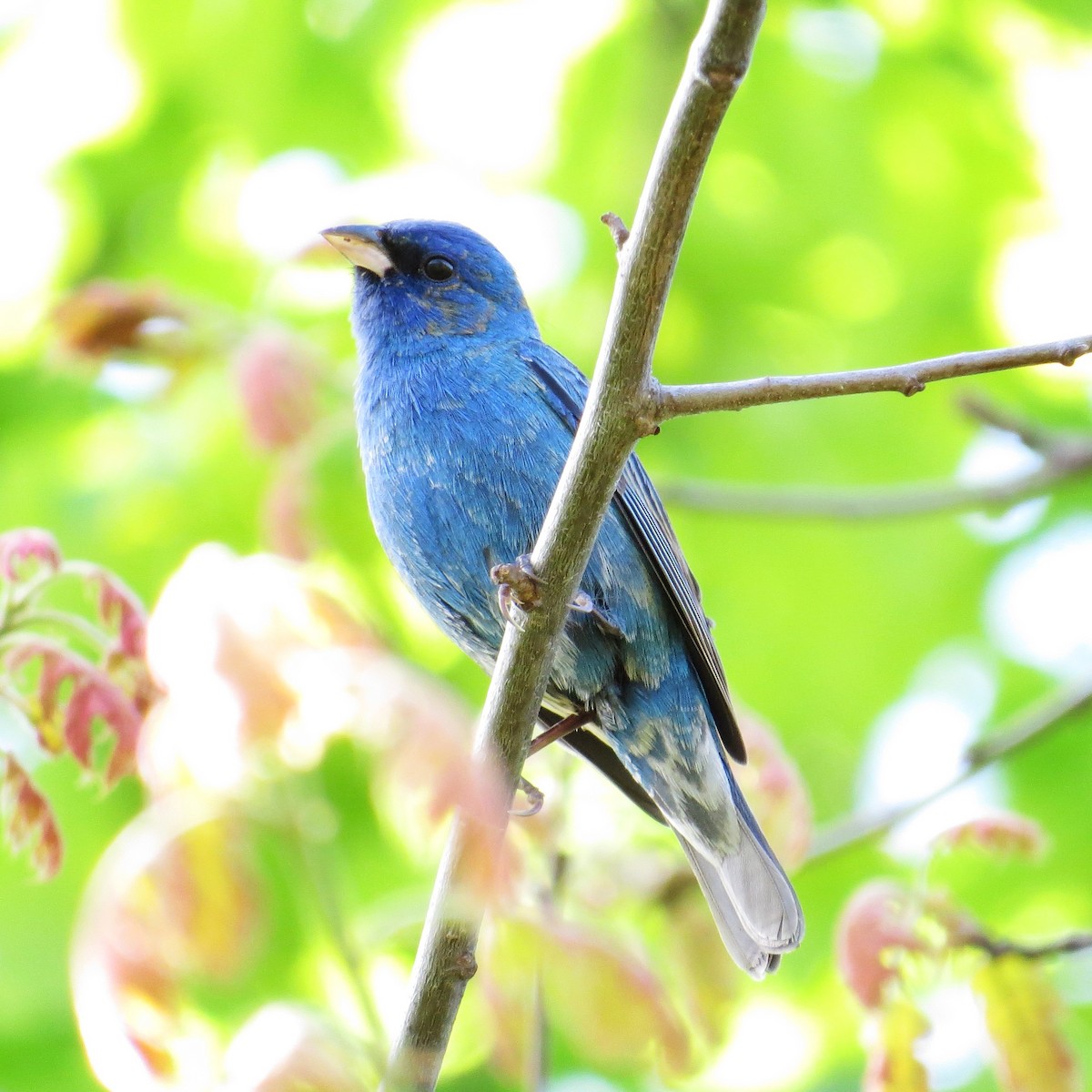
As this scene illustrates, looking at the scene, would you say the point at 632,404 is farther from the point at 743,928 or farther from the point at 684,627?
the point at 743,928

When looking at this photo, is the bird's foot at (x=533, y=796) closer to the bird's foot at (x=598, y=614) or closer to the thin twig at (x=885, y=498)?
the bird's foot at (x=598, y=614)

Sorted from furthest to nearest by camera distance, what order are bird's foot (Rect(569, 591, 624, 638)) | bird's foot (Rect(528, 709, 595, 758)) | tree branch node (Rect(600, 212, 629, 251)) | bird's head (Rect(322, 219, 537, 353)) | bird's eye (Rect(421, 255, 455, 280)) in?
bird's eye (Rect(421, 255, 455, 280))
bird's head (Rect(322, 219, 537, 353))
bird's foot (Rect(528, 709, 595, 758))
bird's foot (Rect(569, 591, 624, 638))
tree branch node (Rect(600, 212, 629, 251))

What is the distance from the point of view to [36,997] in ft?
17.3

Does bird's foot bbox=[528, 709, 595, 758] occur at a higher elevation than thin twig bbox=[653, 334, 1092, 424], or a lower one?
lower

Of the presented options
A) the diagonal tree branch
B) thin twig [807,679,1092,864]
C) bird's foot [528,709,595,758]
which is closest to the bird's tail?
thin twig [807,679,1092,864]

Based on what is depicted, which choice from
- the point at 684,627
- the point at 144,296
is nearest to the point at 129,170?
the point at 144,296

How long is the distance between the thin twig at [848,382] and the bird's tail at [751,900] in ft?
6.87

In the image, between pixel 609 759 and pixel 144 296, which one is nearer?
pixel 144 296

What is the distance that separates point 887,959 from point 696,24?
370 cm

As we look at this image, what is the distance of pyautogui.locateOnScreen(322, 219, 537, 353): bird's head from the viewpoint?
4754mm

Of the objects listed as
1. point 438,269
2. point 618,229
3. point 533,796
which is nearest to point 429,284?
point 438,269

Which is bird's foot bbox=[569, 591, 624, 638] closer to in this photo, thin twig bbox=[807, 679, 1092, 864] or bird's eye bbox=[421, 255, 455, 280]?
thin twig bbox=[807, 679, 1092, 864]

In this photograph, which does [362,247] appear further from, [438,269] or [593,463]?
[593,463]

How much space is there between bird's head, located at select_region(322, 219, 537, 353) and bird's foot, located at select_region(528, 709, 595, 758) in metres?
1.32
